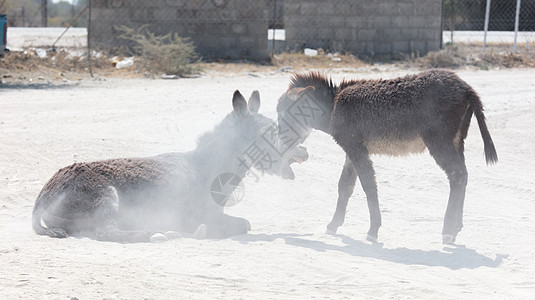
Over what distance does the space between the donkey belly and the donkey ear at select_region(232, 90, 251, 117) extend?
1.24 m

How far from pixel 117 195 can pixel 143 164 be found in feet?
1.49

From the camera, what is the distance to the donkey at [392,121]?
6238 mm

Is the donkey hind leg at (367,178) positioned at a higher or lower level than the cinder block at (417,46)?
lower

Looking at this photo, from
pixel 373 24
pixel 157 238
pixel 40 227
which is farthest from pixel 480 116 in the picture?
pixel 373 24

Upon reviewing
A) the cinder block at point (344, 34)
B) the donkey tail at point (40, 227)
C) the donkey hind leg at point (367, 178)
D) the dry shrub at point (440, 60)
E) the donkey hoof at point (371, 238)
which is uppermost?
the cinder block at point (344, 34)

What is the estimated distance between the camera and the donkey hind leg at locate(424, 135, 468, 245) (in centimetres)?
623

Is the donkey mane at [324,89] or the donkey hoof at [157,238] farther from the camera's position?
the donkey mane at [324,89]

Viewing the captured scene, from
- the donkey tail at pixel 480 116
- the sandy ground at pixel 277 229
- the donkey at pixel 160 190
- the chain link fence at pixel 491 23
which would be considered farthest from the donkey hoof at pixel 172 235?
the chain link fence at pixel 491 23

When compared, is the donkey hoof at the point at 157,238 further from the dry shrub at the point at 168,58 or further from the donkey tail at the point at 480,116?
the dry shrub at the point at 168,58

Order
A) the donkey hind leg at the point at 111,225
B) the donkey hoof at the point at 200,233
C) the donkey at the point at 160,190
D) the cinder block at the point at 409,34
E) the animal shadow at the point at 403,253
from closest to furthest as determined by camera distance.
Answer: the animal shadow at the point at 403,253
the donkey hind leg at the point at 111,225
the donkey at the point at 160,190
the donkey hoof at the point at 200,233
the cinder block at the point at 409,34

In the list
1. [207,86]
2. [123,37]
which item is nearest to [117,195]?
[207,86]

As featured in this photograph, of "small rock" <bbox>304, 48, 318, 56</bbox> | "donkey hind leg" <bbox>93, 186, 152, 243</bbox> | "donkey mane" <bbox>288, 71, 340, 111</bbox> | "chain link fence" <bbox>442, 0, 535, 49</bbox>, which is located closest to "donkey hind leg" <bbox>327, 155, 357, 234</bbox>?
"donkey mane" <bbox>288, 71, 340, 111</bbox>

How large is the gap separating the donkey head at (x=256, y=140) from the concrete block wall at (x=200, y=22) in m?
14.1

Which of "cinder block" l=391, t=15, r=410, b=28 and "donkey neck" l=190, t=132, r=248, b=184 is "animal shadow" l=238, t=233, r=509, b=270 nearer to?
"donkey neck" l=190, t=132, r=248, b=184
